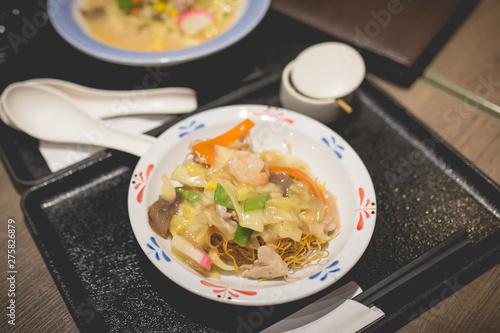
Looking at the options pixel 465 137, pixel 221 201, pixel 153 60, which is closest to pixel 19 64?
pixel 153 60

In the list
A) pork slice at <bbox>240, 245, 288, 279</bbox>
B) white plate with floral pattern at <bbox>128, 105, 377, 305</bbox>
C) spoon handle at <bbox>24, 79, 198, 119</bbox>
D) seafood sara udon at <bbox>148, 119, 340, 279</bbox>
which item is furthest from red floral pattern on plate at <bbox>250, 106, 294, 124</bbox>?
pork slice at <bbox>240, 245, 288, 279</bbox>

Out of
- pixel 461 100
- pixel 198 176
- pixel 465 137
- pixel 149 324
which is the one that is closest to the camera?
pixel 149 324

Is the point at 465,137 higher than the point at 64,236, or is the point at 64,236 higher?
the point at 465,137

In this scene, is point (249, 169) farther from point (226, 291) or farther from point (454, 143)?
point (454, 143)

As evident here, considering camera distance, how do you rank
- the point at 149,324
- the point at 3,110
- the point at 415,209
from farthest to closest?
the point at 3,110 → the point at 415,209 → the point at 149,324

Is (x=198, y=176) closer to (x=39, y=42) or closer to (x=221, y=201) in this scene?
(x=221, y=201)

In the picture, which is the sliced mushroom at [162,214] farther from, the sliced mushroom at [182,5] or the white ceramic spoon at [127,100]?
the sliced mushroom at [182,5]
